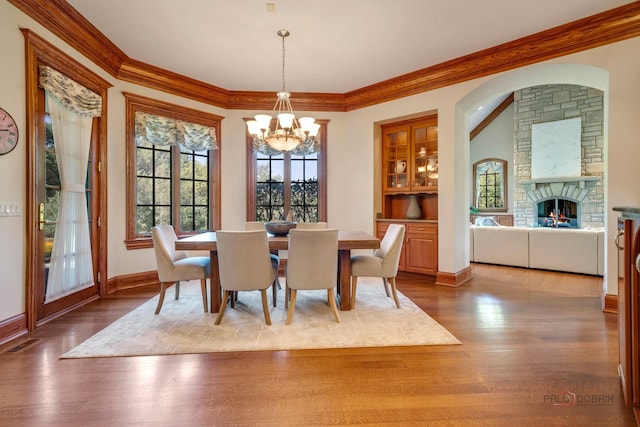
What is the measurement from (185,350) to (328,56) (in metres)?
3.49

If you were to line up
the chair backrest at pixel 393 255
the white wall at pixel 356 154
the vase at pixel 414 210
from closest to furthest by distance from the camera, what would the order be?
1. the white wall at pixel 356 154
2. the chair backrest at pixel 393 255
3. the vase at pixel 414 210

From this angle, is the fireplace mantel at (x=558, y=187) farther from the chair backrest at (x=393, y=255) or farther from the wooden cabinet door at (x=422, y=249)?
the chair backrest at (x=393, y=255)

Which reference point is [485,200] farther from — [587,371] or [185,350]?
[185,350]

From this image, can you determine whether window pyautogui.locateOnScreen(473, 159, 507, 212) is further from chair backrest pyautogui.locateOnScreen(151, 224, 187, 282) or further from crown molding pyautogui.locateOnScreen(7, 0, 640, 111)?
chair backrest pyautogui.locateOnScreen(151, 224, 187, 282)

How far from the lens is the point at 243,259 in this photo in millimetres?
2662

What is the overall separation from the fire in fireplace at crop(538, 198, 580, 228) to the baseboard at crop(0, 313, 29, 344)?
9799 mm

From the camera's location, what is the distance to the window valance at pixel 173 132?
13.4 ft

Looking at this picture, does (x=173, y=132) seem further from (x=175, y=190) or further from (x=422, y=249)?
(x=422, y=249)

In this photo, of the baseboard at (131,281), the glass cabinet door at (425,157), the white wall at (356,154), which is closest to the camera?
the white wall at (356,154)

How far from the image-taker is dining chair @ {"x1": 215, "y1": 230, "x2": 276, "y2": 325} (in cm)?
262

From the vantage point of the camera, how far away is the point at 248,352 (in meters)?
2.24

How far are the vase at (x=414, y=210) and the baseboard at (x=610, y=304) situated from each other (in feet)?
7.99

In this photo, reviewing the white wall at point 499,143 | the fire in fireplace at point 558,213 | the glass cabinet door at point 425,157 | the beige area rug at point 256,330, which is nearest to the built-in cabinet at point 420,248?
the glass cabinet door at point 425,157

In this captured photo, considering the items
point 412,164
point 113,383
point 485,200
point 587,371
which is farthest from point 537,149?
point 113,383
